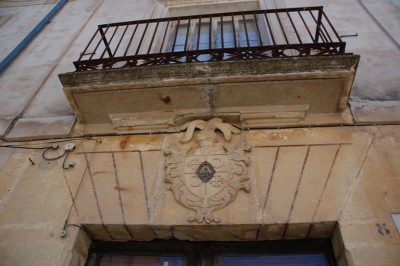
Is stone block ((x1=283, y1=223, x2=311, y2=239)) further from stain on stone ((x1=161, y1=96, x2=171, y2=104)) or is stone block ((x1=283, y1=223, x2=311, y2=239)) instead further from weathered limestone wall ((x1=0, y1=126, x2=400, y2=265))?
stain on stone ((x1=161, y1=96, x2=171, y2=104))

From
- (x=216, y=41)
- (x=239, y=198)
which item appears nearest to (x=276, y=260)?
(x=239, y=198)

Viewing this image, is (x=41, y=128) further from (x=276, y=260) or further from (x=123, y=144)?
(x=276, y=260)

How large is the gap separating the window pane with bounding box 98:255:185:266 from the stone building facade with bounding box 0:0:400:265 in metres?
0.16

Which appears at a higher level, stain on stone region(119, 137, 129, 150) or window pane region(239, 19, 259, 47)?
window pane region(239, 19, 259, 47)

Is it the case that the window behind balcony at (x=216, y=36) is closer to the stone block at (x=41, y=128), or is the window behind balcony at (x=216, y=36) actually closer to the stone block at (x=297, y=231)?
the stone block at (x=41, y=128)

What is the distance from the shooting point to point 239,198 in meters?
3.01

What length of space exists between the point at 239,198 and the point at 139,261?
3.63 ft

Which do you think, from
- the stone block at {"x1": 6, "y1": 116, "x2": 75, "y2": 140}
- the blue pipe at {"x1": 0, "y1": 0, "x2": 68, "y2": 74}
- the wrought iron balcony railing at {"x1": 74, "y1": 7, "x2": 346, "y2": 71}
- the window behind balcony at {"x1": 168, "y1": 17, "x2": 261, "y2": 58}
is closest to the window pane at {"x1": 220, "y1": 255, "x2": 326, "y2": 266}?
the wrought iron balcony railing at {"x1": 74, "y1": 7, "x2": 346, "y2": 71}

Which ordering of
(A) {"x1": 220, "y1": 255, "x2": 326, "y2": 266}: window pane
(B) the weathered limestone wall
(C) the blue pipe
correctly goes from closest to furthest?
(B) the weathered limestone wall, (A) {"x1": 220, "y1": 255, "x2": 326, "y2": 266}: window pane, (C) the blue pipe

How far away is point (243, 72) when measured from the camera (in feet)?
11.1

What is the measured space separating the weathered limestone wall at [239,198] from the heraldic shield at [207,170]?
71 millimetres

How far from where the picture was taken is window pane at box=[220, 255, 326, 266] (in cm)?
293

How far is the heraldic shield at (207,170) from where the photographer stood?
9.77 ft

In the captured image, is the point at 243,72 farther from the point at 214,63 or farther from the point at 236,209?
the point at 236,209
